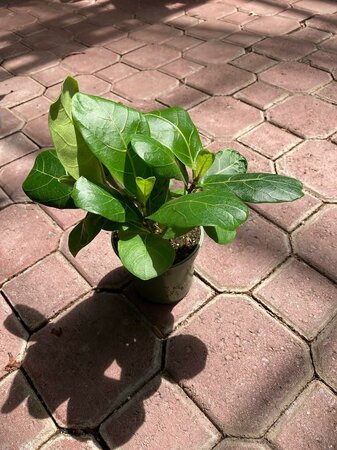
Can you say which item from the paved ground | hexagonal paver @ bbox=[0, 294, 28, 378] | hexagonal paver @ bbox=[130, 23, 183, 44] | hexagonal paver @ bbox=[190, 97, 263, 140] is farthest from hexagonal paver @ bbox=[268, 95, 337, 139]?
hexagonal paver @ bbox=[0, 294, 28, 378]

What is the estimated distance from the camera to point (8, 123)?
2355 millimetres

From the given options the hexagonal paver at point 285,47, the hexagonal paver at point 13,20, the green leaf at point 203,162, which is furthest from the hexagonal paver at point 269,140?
the hexagonal paver at point 13,20

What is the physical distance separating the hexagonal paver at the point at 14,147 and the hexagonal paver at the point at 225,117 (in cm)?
88

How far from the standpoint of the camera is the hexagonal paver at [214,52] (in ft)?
8.92

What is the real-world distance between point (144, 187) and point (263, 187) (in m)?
0.29

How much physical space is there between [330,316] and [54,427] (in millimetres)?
931

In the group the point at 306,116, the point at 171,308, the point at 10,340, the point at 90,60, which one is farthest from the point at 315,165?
the point at 90,60

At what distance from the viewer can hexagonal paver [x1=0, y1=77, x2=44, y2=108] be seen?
2.54m

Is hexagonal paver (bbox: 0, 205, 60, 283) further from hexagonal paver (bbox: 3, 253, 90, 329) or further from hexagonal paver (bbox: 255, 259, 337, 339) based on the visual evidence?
hexagonal paver (bbox: 255, 259, 337, 339)

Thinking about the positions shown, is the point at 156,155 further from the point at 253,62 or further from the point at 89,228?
the point at 253,62

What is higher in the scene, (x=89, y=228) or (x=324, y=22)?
(x=89, y=228)

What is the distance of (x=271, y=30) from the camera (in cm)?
298

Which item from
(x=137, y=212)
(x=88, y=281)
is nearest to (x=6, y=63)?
(x=88, y=281)

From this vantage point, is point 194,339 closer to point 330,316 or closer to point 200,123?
point 330,316
